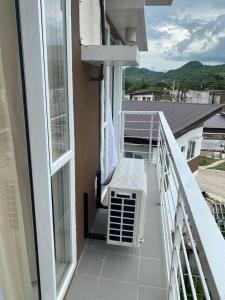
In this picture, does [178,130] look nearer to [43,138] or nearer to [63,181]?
[63,181]

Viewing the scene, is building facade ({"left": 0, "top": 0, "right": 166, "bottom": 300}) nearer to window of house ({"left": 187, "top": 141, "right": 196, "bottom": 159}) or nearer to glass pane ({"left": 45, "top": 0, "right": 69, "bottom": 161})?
glass pane ({"left": 45, "top": 0, "right": 69, "bottom": 161})

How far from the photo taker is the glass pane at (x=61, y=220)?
151cm

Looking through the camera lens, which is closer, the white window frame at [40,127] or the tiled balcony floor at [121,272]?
the white window frame at [40,127]

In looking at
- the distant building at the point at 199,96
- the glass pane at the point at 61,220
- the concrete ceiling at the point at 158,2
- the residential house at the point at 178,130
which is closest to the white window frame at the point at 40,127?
the glass pane at the point at 61,220

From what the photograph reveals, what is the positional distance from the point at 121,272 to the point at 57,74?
1.53m

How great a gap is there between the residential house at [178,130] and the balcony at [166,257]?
3.13 metres

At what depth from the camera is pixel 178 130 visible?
22.7ft

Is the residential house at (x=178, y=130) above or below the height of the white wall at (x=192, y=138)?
above

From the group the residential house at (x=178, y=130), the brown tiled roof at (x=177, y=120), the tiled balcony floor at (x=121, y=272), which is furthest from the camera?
the brown tiled roof at (x=177, y=120)

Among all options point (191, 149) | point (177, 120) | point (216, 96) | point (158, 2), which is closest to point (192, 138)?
point (191, 149)

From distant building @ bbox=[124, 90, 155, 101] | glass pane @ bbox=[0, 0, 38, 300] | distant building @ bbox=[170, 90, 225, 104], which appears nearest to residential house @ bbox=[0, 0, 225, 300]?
glass pane @ bbox=[0, 0, 38, 300]

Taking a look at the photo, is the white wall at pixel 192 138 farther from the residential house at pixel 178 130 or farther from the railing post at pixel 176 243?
the railing post at pixel 176 243

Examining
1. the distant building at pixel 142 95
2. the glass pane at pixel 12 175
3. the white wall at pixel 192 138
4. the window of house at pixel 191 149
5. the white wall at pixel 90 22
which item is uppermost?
the white wall at pixel 90 22

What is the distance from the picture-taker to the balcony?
2.23 feet
